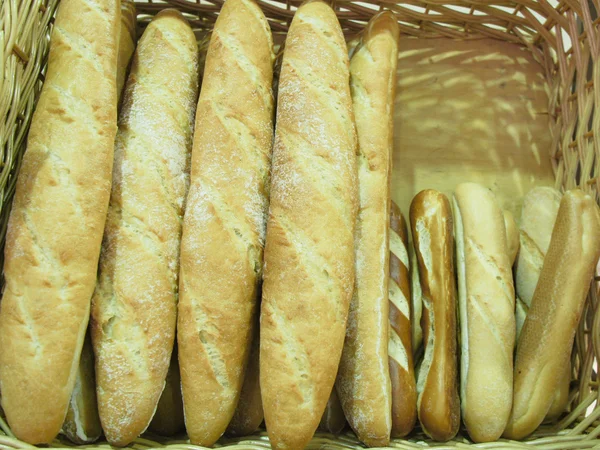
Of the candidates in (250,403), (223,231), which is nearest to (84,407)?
(250,403)

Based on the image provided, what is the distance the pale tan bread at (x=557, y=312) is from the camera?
1.13 meters

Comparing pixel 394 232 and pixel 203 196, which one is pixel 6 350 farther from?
pixel 394 232

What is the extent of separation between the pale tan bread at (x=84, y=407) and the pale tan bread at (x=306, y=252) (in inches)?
14.0

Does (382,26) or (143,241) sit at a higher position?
(382,26)

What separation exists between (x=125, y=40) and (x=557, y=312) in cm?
112

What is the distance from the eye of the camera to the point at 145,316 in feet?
3.45

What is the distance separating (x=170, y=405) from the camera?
1.16 metres

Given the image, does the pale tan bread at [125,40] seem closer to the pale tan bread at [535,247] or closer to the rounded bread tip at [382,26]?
the rounded bread tip at [382,26]

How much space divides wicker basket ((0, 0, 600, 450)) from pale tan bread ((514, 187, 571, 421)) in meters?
0.06

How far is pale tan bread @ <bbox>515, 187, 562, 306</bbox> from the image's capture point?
1.31m

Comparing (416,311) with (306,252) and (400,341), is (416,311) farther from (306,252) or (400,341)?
(306,252)

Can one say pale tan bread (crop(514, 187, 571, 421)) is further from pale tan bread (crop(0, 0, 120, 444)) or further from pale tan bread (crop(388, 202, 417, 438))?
pale tan bread (crop(0, 0, 120, 444))

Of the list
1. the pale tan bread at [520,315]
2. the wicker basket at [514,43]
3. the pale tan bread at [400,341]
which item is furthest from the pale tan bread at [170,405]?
the pale tan bread at [520,315]

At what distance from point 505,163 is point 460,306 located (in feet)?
1.74
